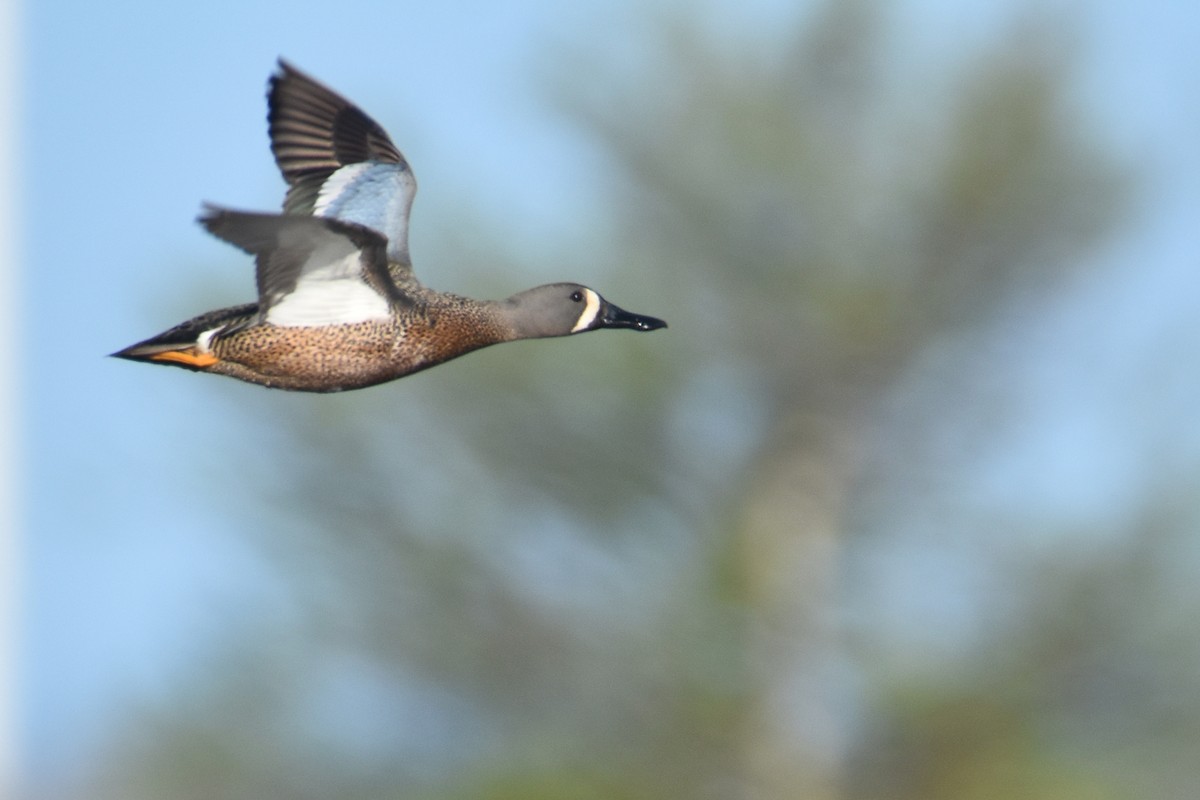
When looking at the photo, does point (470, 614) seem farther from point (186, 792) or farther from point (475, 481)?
point (186, 792)

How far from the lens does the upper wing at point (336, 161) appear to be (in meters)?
5.54

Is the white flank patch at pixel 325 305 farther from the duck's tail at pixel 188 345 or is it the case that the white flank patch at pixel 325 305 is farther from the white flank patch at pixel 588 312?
the white flank patch at pixel 588 312

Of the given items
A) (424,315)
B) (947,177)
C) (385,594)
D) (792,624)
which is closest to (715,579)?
(792,624)

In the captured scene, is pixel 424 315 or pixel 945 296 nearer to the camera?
pixel 424 315

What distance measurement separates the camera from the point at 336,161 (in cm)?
570

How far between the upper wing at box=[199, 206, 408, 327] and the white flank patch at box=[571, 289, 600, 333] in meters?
0.64

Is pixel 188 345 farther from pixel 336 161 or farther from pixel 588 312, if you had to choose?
pixel 588 312

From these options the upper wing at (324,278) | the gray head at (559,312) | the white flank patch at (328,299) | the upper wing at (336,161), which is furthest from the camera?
the upper wing at (336,161)

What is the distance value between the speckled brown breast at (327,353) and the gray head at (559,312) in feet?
1.53

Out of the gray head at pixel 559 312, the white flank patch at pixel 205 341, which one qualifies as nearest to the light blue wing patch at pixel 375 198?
the gray head at pixel 559 312

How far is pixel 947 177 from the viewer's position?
744 inches

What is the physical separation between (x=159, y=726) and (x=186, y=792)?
906 mm

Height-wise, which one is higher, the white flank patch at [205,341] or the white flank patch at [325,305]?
the white flank patch at [325,305]

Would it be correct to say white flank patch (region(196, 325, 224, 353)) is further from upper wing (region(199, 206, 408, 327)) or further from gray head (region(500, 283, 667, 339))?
gray head (region(500, 283, 667, 339))
